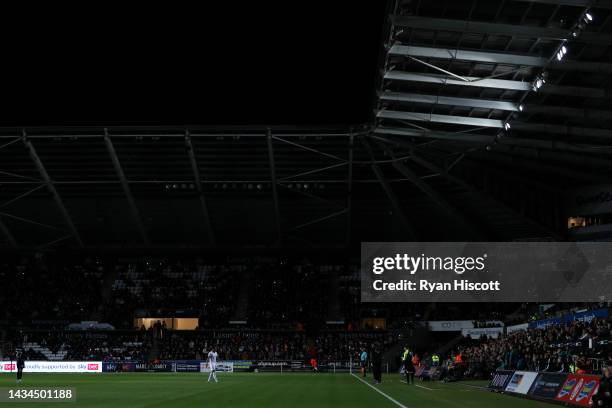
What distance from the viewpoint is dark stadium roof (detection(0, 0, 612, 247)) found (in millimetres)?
35344

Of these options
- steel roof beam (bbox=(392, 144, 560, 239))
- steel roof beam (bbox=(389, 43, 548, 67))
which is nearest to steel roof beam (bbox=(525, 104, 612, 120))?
steel roof beam (bbox=(389, 43, 548, 67))

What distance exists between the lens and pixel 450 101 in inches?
1629

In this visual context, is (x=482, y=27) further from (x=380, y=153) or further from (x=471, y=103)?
(x=380, y=153)

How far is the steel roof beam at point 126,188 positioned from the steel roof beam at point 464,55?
87.8ft

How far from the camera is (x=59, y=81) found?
1918 inches

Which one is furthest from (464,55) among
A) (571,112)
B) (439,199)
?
(439,199)

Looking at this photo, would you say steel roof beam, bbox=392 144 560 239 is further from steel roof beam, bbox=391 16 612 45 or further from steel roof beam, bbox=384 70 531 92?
steel roof beam, bbox=391 16 612 45

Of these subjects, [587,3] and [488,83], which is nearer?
[587,3]

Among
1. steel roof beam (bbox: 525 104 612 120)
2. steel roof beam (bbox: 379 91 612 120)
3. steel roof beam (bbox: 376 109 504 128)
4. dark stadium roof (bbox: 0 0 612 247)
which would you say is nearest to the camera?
dark stadium roof (bbox: 0 0 612 247)

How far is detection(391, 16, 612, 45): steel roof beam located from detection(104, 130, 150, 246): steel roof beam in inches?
1136

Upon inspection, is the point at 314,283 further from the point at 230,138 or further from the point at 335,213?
the point at 230,138

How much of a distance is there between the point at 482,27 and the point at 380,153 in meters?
24.9

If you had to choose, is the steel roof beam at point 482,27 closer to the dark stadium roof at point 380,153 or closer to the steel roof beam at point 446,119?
the dark stadium roof at point 380,153

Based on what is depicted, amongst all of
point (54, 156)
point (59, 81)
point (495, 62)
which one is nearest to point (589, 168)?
point (495, 62)
